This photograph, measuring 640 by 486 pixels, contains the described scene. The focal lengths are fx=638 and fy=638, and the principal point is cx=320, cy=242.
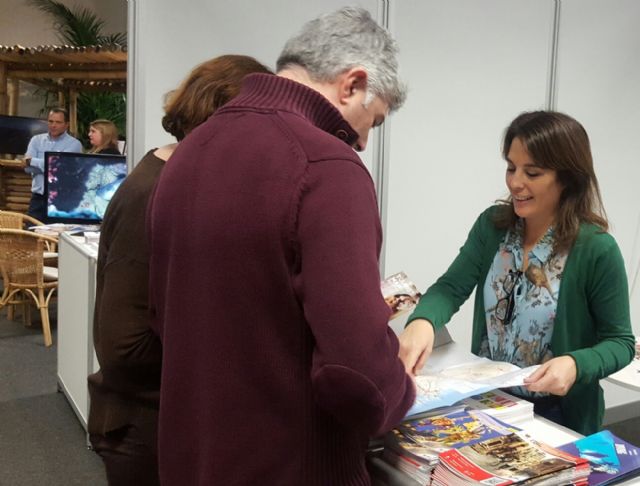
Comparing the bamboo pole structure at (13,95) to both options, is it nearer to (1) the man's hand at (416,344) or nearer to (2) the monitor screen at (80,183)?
(2) the monitor screen at (80,183)

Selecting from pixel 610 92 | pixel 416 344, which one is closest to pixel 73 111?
pixel 610 92

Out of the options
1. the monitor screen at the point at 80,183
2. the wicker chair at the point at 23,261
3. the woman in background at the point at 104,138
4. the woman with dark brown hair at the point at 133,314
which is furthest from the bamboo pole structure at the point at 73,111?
the woman with dark brown hair at the point at 133,314

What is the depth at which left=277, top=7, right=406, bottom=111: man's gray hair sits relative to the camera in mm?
988

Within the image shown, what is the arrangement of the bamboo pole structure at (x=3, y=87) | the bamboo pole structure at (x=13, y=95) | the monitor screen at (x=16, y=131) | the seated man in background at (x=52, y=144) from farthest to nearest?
the bamboo pole structure at (x=13, y=95) < the bamboo pole structure at (x=3, y=87) < the monitor screen at (x=16, y=131) < the seated man in background at (x=52, y=144)

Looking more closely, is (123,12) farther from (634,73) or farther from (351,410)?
(351,410)

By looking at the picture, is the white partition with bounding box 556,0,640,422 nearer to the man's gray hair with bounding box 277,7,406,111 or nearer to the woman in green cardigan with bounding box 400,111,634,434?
the woman in green cardigan with bounding box 400,111,634,434

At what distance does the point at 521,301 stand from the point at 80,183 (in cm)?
313

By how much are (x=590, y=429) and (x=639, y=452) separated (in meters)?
0.47

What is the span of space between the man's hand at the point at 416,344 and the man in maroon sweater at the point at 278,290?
1.56 feet

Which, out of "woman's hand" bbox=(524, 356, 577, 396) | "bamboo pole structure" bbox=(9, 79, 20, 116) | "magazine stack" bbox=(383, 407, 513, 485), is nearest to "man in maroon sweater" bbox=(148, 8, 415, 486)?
"magazine stack" bbox=(383, 407, 513, 485)

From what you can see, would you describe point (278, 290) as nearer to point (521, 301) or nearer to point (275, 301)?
point (275, 301)

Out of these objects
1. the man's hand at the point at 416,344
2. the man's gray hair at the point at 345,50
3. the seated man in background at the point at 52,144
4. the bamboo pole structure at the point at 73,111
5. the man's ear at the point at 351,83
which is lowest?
the man's hand at the point at 416,344

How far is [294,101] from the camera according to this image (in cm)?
93

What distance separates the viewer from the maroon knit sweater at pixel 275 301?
0.81 meters
